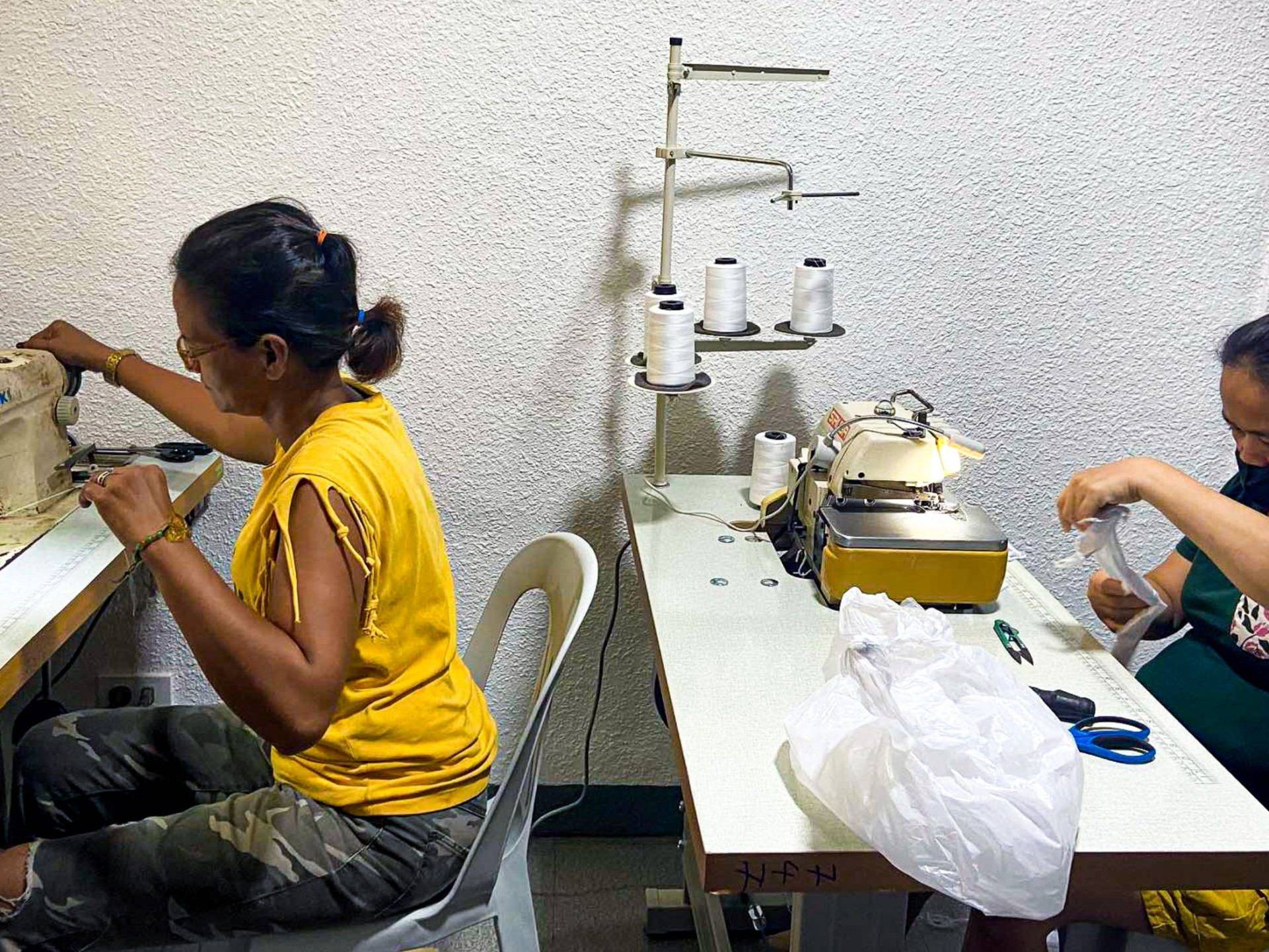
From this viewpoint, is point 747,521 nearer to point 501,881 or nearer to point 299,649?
point 501,881

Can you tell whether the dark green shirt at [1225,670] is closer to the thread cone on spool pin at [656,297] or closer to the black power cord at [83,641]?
the thread cone on spool pin at [656,297]

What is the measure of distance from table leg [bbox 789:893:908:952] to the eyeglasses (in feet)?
2.79

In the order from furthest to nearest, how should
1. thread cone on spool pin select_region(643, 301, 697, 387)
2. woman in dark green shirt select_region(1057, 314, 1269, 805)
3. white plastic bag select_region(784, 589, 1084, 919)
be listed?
thread cone on spool pin select_region(643, 301, 697, 387) → woman in dark green shirt select_region(1057, 314, 1269, 805) → white plastic bag select_region(784, 589, 1084, 919)

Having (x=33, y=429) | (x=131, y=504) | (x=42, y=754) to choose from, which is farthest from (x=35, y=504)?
(x=131, y=504)

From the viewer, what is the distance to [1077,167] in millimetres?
2131

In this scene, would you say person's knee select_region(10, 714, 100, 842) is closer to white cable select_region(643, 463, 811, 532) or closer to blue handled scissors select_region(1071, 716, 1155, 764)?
white cable select_region(643, 463, 811, 532)

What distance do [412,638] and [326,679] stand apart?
0.18 m

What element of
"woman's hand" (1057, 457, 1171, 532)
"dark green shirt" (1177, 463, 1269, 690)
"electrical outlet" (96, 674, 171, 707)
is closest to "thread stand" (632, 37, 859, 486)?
"woman's hand" (1057, 457, 1171, 532)

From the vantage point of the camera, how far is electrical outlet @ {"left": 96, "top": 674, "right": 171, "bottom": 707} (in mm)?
2211

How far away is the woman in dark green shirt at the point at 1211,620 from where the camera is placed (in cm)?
138

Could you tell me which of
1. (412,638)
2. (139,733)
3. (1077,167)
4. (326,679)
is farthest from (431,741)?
(1077,167)

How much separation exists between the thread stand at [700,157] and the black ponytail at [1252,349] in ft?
1.97

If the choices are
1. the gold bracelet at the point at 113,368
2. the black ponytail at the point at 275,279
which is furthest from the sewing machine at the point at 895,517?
the gold bracelet at the point at 113,368

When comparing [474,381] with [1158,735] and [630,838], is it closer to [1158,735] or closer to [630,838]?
[630,838]
